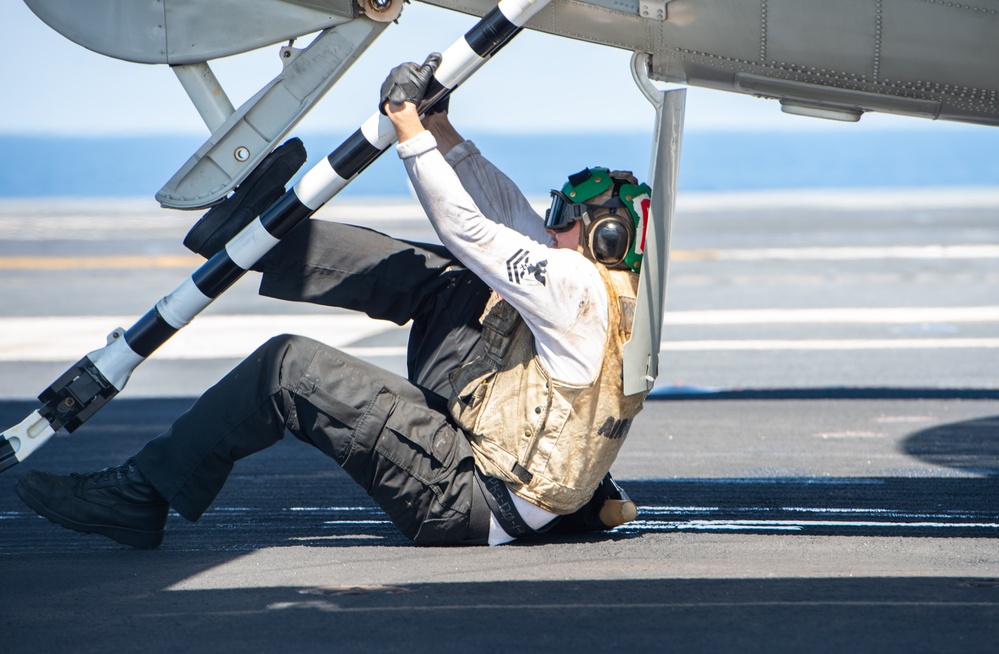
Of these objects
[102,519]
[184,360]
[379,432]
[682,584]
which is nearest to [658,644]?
[682,584]

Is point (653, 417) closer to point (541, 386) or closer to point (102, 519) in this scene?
point (541, 386)

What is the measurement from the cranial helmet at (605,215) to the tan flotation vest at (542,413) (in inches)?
2.4

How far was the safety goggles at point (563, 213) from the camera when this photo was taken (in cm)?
351

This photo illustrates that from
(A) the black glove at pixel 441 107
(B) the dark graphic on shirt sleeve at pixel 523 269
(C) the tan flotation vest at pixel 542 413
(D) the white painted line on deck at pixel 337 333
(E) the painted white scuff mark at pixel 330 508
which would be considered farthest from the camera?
(D) the white painted line on deck at pixel 337 333

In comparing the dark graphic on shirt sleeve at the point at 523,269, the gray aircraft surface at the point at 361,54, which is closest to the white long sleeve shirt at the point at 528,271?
the dark graphic on shirt sleeve at the point at 523,269

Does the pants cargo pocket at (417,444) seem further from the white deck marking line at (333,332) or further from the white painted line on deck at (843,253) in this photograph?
the white painted line on deck at (843,253)

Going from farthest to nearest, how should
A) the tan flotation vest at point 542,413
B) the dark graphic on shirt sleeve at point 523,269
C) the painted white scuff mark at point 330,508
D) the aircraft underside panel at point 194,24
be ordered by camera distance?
the painted white scuff mark at point 330,508 → the aircraft underside panel at point 194,24 → the tan flotation vest at point 542,413 → the dark graphic on shirt sleeve at point 523,269

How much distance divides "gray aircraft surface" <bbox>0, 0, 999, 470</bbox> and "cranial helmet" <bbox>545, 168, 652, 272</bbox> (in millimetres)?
219

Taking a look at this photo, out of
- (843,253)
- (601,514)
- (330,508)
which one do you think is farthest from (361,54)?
(843,253)

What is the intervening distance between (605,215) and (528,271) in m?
0.41

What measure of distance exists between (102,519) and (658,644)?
71.6 inches

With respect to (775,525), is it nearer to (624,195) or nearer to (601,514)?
(601,514)

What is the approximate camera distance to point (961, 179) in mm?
66500

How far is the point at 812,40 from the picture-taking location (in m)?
4.01
